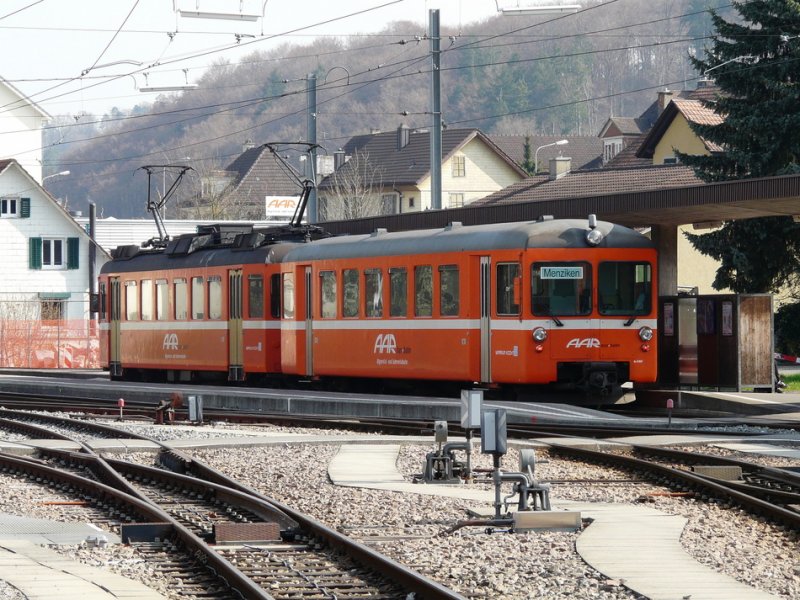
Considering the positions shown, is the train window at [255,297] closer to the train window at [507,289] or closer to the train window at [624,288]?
the train window at [507,289]

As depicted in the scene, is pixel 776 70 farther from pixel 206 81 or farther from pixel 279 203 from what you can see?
pixel 206 81

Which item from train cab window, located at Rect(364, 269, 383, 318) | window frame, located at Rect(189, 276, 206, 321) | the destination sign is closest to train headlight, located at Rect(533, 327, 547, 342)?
the destination sign

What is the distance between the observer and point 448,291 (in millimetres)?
23688

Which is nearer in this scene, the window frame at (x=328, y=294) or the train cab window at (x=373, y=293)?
the train cab window at (x=373, y=293)

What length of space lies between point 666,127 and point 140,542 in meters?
57.2

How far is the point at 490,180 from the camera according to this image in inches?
3861

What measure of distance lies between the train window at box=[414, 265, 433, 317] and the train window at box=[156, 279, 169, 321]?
9213 millimetres

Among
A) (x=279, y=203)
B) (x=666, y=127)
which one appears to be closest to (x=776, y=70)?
(x=666, y=127)

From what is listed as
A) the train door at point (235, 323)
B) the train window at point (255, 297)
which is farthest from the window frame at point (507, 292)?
the train door at point (235, 323)

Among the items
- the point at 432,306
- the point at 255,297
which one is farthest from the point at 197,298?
the point at 432,306

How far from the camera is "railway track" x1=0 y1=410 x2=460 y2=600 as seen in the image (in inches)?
354

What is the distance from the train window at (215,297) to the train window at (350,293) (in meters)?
4.35

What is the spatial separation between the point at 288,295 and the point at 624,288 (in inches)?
279

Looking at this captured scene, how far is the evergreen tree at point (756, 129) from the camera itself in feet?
110
